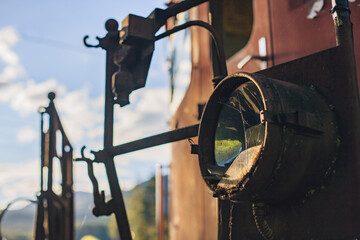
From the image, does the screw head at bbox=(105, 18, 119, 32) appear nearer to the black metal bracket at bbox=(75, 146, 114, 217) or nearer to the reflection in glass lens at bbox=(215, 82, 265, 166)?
the black metal bracket at bbox=(75, 146, 114, 217)

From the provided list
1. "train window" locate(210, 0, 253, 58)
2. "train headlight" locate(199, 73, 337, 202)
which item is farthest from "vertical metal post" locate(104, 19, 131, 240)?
"train window" locate(210, 0, 253, 58)

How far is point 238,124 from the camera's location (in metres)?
1.88

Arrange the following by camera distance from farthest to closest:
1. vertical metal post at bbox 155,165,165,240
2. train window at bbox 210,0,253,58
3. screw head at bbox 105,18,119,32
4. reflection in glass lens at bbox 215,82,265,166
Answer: vertical metal post at bbox 155,165,165,240 → train window at bbox 210,0,253,58 → screw head at bbox 105,18,119,32 → reflection in glass lens at bbox 215,82,265,166

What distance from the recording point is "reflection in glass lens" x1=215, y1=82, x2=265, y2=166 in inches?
68.7

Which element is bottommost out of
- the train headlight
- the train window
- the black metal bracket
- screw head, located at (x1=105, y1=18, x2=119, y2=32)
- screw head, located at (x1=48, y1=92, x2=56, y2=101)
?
the black metal bracket

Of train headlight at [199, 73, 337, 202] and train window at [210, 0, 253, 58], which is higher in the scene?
train window at [210, 0, 253, 58]

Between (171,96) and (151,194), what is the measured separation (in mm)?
32133

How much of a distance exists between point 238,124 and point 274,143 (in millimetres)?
382

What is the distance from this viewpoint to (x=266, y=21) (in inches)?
126

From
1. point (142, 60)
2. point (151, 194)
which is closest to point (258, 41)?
point (142, 60)

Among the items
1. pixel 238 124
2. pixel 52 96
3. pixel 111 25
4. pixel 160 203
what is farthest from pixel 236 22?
pixel 238 124

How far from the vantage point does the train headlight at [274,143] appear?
5.04 ft

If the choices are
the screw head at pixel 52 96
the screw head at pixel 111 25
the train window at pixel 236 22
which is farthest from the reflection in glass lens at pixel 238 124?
the train window at pixel 236 22

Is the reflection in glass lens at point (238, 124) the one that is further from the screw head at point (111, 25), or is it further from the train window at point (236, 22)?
the train window at point (236, 22)
